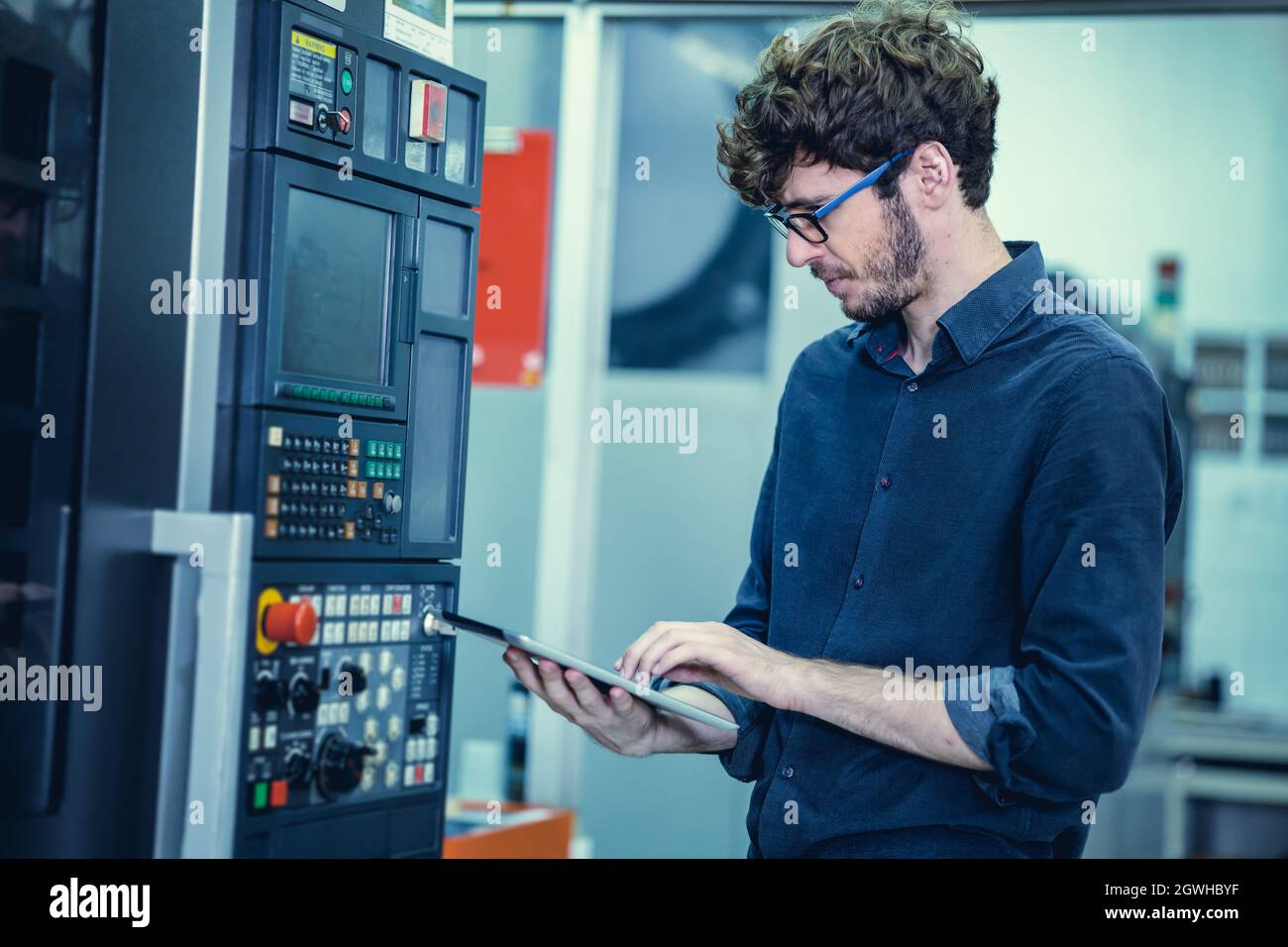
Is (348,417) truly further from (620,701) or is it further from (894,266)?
(894,266)

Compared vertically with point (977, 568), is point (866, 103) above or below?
above

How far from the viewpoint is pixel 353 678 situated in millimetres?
1417

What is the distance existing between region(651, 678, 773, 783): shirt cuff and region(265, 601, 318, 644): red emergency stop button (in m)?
0.46

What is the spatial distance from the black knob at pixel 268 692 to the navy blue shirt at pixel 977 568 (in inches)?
20.8

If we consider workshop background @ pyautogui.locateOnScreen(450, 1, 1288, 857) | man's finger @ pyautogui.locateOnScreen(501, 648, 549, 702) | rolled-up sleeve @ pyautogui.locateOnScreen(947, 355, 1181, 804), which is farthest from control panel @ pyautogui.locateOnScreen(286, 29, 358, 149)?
workshop background @ pyautogui.locateOnScreen(450, 1, 1288, 857)

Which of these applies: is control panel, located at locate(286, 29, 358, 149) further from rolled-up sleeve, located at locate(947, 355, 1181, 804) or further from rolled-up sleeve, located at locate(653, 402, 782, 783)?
rolled-up sleeve, located at locate(947, 355, 1181, 804)

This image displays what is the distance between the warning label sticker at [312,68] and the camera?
135 centimetres

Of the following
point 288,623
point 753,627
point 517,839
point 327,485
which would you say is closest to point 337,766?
point 288,623

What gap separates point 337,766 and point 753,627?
1.70 ft

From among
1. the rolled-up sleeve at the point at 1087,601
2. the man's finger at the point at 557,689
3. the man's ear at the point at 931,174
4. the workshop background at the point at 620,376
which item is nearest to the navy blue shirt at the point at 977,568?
the rolled-up sleeve at the point at 1087,601

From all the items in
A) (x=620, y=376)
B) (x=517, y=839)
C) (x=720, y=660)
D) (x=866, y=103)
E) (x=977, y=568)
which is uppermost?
(x=866, y=103)

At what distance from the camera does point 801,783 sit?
1.50 metres

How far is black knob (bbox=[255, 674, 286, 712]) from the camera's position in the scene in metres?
1.31

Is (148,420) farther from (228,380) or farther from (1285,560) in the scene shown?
(1285,560)
